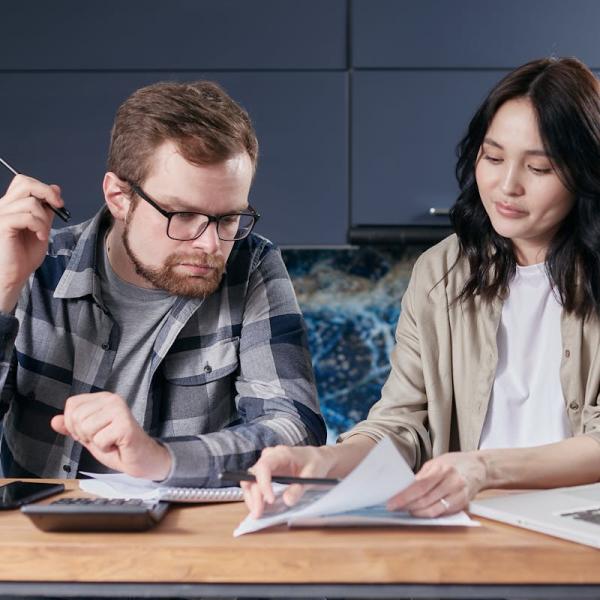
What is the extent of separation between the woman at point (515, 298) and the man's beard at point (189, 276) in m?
0.33

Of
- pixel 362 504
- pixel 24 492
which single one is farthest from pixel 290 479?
pixel 24 492

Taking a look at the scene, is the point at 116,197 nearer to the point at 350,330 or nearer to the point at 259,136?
the point at 259,136

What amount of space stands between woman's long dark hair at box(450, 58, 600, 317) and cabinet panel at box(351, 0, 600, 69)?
2.70 feet

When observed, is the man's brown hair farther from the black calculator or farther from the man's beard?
the black calculator

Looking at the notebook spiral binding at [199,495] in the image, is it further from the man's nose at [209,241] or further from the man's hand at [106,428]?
Answer: the man's nose at [209,241]

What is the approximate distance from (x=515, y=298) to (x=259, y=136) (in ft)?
3.50

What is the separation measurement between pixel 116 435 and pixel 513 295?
857 millimetres

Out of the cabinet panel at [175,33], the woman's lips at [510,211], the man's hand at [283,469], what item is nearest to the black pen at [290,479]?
the man's hand at [283,469]

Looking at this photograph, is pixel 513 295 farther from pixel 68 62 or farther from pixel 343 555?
pixel 68 62

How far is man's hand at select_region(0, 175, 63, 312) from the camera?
148 centimetres

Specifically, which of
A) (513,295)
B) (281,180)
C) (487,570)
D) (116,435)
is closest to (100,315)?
(116,435)

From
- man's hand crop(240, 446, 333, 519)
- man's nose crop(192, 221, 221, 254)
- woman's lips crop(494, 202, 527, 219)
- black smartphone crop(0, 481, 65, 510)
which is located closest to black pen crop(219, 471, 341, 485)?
man's hand crop(240, 446, 333, 519)

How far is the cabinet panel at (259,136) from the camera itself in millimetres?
2512

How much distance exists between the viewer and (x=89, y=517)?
958 mm
